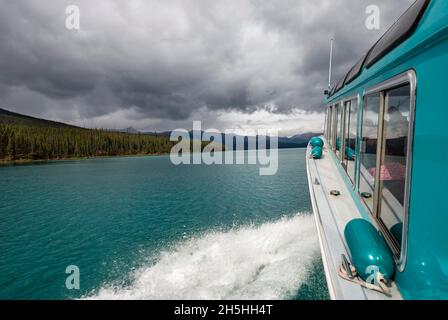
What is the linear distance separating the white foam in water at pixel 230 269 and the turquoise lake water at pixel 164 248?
0.03 m

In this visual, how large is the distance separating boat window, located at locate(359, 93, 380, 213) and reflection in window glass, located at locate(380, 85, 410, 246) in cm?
40

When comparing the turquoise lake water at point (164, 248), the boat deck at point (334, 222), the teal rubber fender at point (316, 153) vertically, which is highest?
the teal rubber fender at point (316, 153)

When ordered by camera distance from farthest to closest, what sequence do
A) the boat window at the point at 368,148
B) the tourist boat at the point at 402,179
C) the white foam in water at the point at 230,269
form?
the white foam in water at the point at 230,269 < the boat window at the point at 368,148 < the tourist boat at the point at 402,179

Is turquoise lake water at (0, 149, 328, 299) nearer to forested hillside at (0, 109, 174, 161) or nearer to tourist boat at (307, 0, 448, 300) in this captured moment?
tourist boat at (307, 0, 448, 300)

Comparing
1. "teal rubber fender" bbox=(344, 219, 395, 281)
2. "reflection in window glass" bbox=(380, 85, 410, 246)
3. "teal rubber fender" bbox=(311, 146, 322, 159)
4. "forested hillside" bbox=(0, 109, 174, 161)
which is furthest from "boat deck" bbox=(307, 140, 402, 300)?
"forested hillside" bbox=(0, 109, 174, 161)

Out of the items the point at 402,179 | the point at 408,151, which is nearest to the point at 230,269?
the point at 402,179

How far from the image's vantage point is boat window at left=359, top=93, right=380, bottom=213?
4.11 meters

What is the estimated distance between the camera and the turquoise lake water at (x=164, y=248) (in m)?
6.48

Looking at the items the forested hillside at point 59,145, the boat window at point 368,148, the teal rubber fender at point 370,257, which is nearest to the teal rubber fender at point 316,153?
the boat window at point 368,148

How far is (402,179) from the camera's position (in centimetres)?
335

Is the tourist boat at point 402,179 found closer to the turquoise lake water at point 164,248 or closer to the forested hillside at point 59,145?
the turquoise lake water at point 164,248

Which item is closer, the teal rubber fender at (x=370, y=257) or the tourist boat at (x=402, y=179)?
the tourist boat at (x=402, y=179)
